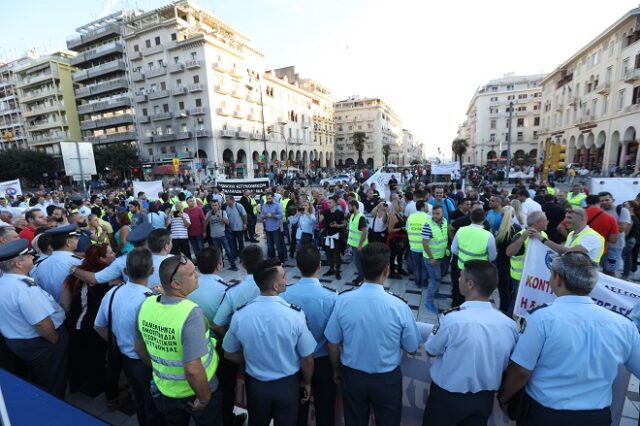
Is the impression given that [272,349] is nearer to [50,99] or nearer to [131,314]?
[131,314]

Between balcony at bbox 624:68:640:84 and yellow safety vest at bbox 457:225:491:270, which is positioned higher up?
balcony at bbox 624:68:640:84

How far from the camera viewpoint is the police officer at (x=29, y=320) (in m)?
2.75

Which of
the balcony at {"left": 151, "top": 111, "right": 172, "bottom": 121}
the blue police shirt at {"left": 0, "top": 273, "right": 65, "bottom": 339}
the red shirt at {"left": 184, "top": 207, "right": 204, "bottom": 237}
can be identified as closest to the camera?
the blue police shirt at {"left": 0, "top": 273, "right": 65, "bottom": 339}

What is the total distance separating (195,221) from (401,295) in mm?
5426

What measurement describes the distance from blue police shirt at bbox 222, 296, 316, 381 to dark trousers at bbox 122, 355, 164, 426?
1.04 metres

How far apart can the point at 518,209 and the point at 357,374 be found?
5.52m

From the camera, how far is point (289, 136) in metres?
56.2

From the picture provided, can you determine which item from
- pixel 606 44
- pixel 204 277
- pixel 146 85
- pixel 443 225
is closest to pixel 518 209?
pixel 443 225

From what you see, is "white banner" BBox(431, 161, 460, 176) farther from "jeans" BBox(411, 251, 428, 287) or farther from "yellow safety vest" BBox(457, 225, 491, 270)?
"yellow safety vest" BBox(457, 225, 491, 270)

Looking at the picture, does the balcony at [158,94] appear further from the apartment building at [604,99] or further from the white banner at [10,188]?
the apartment building at [604,99]

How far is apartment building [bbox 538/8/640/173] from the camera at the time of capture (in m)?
28.7

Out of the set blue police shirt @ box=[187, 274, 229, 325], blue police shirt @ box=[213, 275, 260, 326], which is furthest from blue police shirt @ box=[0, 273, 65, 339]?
blue police shirt @ box=[213, 275, 260, 326]

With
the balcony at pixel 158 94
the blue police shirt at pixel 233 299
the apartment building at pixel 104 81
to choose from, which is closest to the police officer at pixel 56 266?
the blue police shirt at pixel 233 299

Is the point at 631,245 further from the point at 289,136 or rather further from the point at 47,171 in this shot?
the point at 47,171
